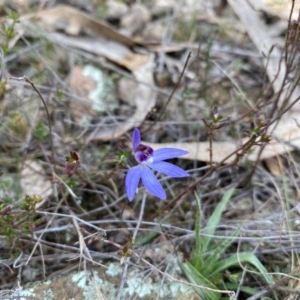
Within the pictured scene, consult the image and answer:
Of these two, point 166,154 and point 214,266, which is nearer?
point 166,154

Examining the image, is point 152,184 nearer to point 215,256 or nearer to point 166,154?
point 166,154

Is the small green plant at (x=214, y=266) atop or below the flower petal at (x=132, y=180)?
below

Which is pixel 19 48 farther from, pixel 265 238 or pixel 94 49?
pixel 265 238

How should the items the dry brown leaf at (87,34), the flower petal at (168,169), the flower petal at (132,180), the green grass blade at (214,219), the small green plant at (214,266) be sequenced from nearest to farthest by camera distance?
the flower petal at (132,180) < the flower petal at (168,169) < the small green plant at (214,266) < the green grass blade at (214,219) < the dry brown leaf at (87,34)

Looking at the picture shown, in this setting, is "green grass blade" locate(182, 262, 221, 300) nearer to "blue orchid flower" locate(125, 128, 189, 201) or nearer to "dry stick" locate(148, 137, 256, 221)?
"dry stick" locate(148, 137, 256, 221)

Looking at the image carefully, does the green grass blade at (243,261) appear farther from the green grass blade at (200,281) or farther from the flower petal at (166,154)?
the flower petal at (166,154)

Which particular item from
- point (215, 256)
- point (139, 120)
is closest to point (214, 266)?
point (215, 256)

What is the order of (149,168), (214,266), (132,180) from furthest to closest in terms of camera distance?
(214,266) < (149,168) < (132,180)

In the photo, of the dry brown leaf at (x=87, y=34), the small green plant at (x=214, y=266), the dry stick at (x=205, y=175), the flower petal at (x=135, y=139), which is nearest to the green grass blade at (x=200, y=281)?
the small green plant at (x=214, y=266)
